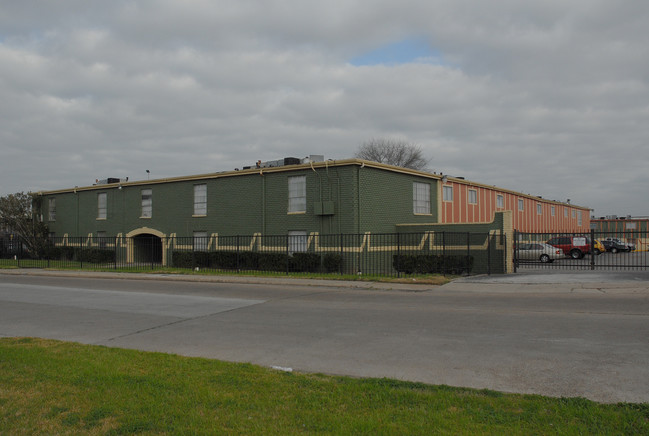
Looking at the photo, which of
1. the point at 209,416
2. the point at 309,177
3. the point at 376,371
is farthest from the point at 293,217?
the point at 209,416

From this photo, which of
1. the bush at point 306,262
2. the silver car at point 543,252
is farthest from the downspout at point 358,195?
the silver car at point 543,252

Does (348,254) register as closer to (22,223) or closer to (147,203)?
(147,203)

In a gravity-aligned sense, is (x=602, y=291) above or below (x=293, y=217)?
below

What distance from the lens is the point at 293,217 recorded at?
1055 inches

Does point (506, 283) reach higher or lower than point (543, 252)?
lower

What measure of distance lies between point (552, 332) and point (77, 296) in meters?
13.4

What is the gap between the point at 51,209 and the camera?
39.7 m

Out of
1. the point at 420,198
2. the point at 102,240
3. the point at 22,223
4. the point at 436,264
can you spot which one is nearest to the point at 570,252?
the point at 420,198

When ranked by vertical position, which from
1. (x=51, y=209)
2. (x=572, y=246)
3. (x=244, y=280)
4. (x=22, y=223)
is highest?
(x=51, y=209)

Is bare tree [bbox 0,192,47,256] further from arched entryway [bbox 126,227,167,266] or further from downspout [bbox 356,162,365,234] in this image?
downspout [bbox 356,162,365,234]

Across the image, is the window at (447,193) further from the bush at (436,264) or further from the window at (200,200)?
the window at (200,200)

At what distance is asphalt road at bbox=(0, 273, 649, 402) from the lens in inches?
255

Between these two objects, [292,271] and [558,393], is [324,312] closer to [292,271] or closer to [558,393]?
[558,393]

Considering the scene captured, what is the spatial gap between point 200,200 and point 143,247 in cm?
695
